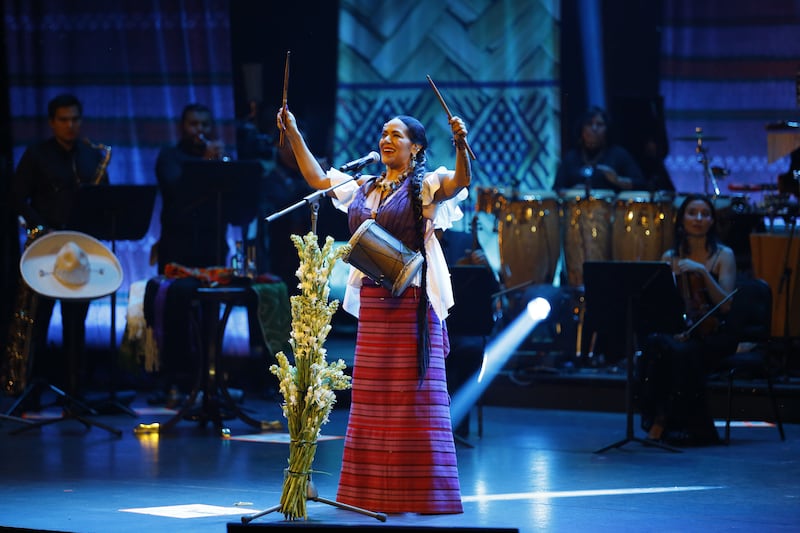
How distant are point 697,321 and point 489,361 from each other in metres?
1.92

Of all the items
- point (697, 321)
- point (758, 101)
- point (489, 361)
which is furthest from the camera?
point (758, 101)

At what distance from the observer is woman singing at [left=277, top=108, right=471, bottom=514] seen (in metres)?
5.48

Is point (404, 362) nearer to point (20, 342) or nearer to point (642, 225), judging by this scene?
point (20, 342)

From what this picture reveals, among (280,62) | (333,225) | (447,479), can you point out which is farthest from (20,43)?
(447,479)

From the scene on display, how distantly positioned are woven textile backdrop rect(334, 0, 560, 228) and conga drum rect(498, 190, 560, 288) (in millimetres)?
541

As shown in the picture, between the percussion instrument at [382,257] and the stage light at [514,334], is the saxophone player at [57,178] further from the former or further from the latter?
the percussion instrument at [382,257]

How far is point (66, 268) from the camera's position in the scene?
809 cm

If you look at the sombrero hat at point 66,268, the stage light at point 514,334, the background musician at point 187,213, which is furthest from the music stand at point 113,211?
the stage light at point 514,334

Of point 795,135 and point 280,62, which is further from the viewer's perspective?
point 280,62

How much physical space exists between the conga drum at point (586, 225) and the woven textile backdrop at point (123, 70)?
110 inches

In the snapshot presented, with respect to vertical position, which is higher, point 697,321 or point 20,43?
point 20,43

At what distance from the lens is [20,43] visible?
426 inches

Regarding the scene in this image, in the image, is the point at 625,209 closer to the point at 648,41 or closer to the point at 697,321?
the point at 648,41

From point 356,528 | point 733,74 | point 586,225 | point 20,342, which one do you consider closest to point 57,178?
point 20,342
